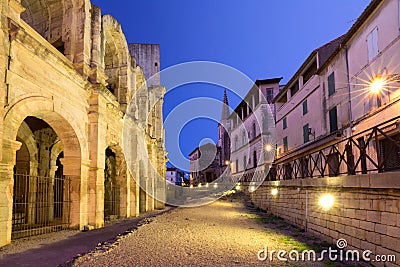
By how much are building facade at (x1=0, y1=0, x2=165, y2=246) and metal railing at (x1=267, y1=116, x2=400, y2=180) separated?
7997 mm

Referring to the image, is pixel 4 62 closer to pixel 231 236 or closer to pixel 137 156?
pixel 231 236

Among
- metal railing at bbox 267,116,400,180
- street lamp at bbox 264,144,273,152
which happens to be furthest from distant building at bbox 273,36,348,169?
street lamp at bbox 264,144,273,152

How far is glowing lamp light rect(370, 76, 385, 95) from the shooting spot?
1138 centimetres

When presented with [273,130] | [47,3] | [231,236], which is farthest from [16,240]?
[273,130]

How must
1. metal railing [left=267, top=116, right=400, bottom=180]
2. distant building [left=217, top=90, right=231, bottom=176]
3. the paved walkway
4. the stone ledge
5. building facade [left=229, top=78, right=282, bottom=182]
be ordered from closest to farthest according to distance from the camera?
the stone ledge
the paved walkway
metal railing [left=267, top=116, right=400, bottom=180]
building facade [left=229, top=78, right=282, bottom=182]
distant building [left=217, top=90, right=231, bottom=176]

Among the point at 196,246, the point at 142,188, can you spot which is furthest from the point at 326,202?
the point at 142,188

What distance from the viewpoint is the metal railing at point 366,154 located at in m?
6.20

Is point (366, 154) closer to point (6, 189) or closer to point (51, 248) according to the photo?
point (51, 248)

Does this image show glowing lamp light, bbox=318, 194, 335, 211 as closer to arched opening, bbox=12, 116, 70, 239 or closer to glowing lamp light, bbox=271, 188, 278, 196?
glowing lamp light, bbox=271, 188, 278, 196

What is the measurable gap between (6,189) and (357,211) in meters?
7.98

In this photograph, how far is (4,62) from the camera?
21.4 ft

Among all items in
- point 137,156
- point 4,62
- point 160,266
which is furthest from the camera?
point 137,156

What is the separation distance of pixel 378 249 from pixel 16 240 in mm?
8810

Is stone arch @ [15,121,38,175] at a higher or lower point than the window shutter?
lower
